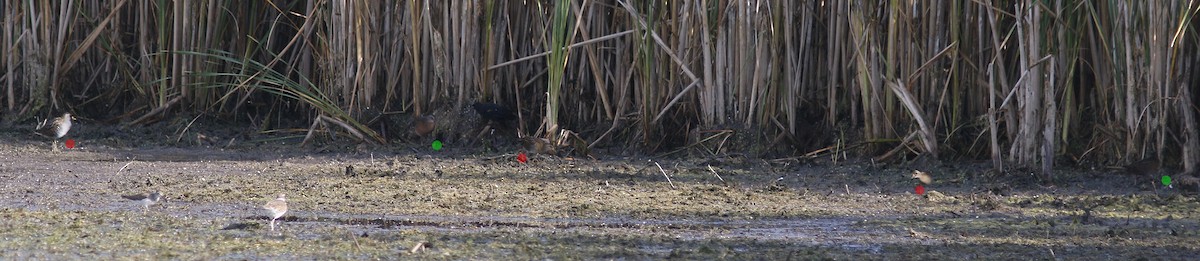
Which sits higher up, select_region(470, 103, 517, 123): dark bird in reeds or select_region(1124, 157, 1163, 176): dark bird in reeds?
select_region(470, 103, 517, 123): dark bird in reeds

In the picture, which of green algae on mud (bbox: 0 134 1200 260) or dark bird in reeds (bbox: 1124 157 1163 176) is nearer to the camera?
green algae on mud (bbox: 0 134 1200 260)

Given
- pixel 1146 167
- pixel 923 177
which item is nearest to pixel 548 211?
pixel 923 177

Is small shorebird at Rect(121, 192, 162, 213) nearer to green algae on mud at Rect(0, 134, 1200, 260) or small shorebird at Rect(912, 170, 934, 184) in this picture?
green algae on mud at Rect(0, 134, 1200, 260)

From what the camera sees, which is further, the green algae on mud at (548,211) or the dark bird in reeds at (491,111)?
the dark bird in reeds at (491,111)

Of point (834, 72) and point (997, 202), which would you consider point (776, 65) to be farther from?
point (997, 202)

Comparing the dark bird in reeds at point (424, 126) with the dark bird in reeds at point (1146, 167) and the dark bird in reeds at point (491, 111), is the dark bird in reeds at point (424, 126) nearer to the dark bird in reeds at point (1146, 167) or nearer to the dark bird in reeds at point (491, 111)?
the dark bird in reeds at point (491, 111)

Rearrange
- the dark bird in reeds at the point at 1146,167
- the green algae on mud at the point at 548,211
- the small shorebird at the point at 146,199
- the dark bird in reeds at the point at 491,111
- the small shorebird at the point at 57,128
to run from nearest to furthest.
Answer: the green algae on mud at the point at 548,211 < the small shorebird at the point at 146,199 < the dark bird in reeds at the point at 1146,167 < the dark bird in reeds at the point at 491,111 < the small shorebird at the point at 57,128

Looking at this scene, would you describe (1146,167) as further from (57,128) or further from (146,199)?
(57,128)

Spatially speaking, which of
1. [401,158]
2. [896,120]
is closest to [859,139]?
[896,120]

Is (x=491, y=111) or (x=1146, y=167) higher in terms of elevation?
(x=491, y=111)

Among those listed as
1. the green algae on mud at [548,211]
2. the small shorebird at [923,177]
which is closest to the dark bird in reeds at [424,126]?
the green algae on mud at [548,211]

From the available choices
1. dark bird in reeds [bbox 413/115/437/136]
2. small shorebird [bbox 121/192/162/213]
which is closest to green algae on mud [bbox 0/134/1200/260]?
small shorebird [bbox 121/192/162/213]

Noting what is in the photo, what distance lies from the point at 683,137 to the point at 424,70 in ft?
4.13

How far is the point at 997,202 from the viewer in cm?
545
